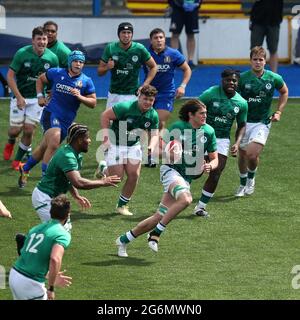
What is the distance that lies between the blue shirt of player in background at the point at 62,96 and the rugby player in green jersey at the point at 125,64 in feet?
6.82

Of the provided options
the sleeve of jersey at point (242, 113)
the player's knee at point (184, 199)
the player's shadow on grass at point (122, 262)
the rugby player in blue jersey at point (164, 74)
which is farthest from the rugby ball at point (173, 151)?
the rugby player in blue jersey at point (164, 74)

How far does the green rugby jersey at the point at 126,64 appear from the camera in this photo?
23.5 metres

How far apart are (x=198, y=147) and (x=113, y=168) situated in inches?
83.0

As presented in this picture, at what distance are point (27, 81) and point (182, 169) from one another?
18.6ft

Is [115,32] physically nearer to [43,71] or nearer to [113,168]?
[43,71]


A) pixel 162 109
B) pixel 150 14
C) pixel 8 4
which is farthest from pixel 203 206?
pixel 8 4

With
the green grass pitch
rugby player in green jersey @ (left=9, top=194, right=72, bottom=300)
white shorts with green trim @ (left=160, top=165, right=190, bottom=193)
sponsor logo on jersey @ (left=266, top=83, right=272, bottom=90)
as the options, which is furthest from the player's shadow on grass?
sponsor logo on jersey @ (left=266, top=83, right=272, bottom=90)

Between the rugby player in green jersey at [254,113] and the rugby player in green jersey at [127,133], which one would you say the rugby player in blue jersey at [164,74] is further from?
the rugby player in green jersey at [127,133]

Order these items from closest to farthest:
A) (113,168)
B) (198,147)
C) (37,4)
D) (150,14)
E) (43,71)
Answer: (198,147)
(113,168)
(43,71)
(150,14)
(37,4)

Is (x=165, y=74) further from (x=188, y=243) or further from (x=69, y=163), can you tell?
(x=69, y=163)

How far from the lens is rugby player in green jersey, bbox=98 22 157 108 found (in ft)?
76.9

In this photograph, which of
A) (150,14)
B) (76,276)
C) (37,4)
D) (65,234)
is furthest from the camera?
(37,4)

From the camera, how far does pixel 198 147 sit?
18672 mm
